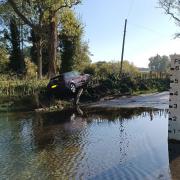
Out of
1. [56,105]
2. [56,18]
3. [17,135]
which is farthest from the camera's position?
[56,18]

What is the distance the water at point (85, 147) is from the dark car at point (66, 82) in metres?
7.79

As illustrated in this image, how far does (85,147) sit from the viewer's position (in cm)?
1186

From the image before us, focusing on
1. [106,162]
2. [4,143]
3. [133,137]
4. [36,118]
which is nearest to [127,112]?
[36,118]

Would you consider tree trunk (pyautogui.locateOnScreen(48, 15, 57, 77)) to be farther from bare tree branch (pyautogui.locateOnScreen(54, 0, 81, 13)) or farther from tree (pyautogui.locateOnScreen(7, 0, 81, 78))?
bare tree branch (pyautogui.locateOnScreen(54, 0, 81, 13))

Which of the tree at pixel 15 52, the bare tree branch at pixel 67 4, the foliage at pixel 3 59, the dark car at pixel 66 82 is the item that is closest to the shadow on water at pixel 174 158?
the dark car at pixel 66 82

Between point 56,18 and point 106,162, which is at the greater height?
point 56,18

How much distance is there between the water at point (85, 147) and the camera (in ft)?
30.1

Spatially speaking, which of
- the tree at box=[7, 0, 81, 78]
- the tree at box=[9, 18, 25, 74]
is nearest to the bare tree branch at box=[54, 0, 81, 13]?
the tree at box=[7, 0, 81, 78]

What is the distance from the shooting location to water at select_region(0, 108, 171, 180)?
30.1 ft

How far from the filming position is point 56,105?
24.7 meters

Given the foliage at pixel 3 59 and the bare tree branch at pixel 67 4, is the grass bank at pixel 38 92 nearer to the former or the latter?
the bare tree branch at pixel 67 4

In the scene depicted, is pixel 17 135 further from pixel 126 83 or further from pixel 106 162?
pixel 126 83

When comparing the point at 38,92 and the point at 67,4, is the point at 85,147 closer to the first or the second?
the point at 38,92

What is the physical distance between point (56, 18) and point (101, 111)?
18.3 meters
